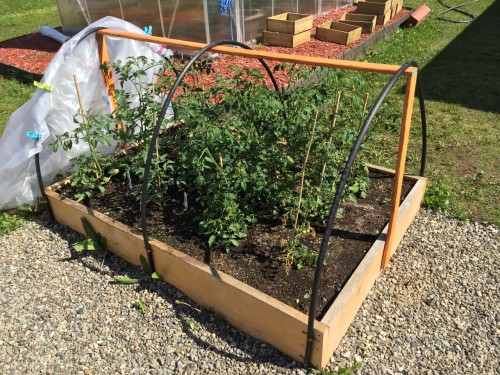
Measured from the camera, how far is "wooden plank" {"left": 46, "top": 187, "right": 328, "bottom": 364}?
7.30 feet

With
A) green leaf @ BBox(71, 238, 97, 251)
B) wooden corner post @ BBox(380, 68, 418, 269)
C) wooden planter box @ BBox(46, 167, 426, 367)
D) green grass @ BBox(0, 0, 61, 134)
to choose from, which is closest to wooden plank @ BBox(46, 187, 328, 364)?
wooden planter box @ BBox(46, 167, 426, 367)

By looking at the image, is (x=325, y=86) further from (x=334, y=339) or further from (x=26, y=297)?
(x=26, y=297)

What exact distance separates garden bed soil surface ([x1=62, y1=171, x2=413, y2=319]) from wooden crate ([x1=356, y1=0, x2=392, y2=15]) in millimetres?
6497

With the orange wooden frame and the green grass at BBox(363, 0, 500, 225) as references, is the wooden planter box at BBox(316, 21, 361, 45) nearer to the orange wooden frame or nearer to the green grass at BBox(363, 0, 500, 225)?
the green grass at BBox(363, 0, 500, 225)

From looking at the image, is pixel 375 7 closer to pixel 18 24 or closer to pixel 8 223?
pixel 8 223

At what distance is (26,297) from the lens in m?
2.82

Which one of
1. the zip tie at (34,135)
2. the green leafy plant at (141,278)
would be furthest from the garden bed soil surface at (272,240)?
the zip tie at (34,135)

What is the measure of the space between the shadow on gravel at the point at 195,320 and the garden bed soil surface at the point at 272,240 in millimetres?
289

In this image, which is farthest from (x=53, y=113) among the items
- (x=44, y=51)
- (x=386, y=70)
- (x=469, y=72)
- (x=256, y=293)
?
(x=469, y=72)

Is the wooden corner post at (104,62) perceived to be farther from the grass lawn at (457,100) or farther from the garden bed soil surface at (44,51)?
the garden bed soil surface at (44,51)

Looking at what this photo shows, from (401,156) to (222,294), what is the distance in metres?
1.32

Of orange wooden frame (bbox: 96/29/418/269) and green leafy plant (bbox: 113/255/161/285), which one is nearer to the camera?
orange wooden frame (bbox: 96/29/418/269)

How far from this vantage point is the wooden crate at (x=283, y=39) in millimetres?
7477

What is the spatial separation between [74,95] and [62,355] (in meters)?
2.04
